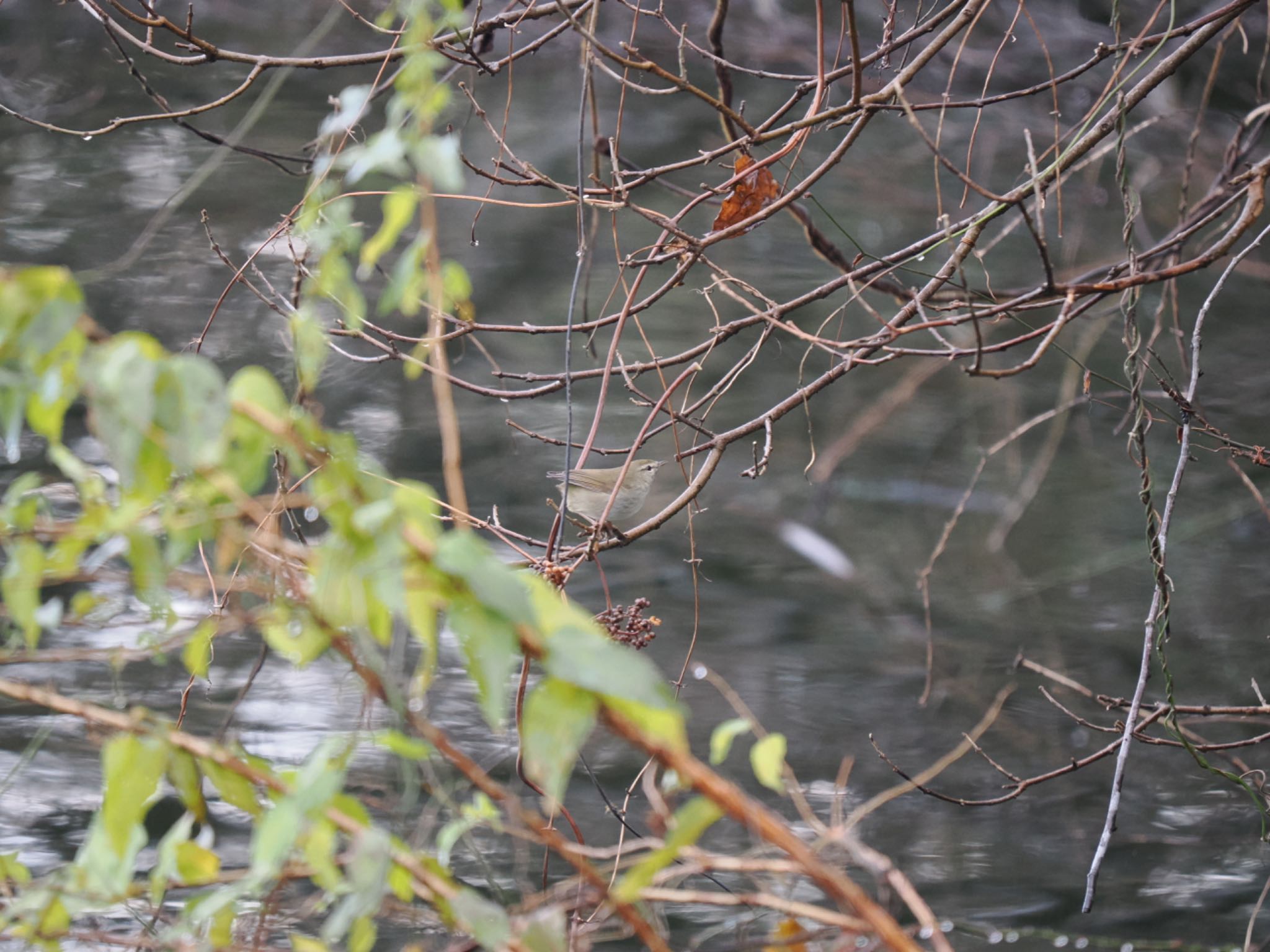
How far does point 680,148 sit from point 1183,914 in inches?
163

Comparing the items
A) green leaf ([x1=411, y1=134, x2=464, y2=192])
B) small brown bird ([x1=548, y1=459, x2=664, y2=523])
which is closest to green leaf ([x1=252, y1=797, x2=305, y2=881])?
green leaf ([x1=411, y1=134, x2=464, y2=192])

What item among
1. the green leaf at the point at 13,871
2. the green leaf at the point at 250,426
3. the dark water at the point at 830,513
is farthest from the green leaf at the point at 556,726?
the dark water at the point at 830,513

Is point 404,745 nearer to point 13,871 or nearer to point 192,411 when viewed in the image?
A: point 192,411

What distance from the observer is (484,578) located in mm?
634

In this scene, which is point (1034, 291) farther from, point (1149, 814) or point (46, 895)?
point (1149, 814)

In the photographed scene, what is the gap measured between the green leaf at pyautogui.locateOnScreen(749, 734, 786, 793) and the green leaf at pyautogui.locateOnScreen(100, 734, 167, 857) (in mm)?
408

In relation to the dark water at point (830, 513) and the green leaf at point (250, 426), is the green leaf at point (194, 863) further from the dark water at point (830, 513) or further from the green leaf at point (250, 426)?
the dark water at point (830, 513)

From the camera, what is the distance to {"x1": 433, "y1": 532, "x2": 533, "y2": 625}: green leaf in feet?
2.08

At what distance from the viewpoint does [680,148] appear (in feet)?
18.8

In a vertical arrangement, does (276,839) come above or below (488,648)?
below

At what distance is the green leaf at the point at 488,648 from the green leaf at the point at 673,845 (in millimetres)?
130

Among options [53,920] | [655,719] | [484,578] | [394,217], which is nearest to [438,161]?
[394,217]

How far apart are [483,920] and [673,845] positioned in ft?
0.46

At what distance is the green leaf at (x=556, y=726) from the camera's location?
2.12ft
